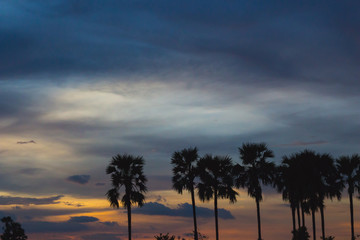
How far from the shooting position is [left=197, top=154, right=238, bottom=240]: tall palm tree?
74938 mm

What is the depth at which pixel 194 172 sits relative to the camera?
7612cm

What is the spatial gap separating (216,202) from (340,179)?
71.8 feet

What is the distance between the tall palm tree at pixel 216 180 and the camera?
246 ft

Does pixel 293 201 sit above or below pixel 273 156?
below

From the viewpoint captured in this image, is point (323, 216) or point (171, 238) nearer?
point (171, 238)

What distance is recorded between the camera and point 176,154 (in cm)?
7700

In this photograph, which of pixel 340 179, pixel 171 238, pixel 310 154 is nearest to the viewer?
pixel 310 154

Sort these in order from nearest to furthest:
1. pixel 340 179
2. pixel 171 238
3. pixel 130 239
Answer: pixel 130 239
pixel 171 238
pixel 340 179

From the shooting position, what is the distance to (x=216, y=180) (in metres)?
75.1

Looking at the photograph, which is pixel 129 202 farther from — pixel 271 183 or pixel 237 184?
pixel 271 183

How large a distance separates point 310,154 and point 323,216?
1535 centimetres

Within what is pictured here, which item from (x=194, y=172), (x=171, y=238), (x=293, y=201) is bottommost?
(x=171, y=238)

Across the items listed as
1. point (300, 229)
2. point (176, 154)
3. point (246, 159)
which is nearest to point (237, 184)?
point (246, 159)

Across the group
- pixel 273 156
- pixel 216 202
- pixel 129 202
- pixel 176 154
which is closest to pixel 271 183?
pixel 273 156
